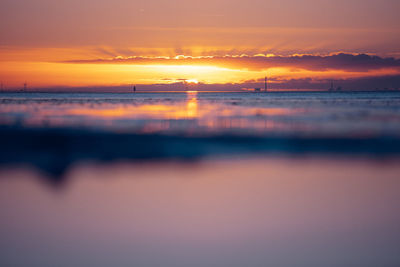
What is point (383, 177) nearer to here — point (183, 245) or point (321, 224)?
point (321, 224)

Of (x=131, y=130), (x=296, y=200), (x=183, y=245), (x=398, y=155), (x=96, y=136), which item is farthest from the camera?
(x=131, y=130)

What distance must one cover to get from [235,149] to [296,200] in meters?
5.61

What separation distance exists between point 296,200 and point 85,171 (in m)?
5.96

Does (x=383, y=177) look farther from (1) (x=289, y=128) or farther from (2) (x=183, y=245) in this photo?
(1) (x=289, y=128)

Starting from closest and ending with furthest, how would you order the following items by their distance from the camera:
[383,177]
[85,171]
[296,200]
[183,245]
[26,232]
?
1. [183,245]
2. [26,232]
3. [296,200]
4. [383,177]
5. [85,171]

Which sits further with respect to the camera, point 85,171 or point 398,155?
point 398,155

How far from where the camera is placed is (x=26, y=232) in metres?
7.23

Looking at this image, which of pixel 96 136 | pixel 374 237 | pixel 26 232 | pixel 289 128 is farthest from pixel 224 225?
pixel 289 128

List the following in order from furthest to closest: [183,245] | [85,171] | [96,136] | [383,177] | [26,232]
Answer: [96,136], [85,171], [383,177], [26,232], [183,245]

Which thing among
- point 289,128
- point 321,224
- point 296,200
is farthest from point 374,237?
point 289,128

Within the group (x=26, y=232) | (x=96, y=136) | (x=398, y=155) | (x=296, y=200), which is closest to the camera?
(x=26, y=232)

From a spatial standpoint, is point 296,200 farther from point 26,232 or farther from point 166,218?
point 26,232

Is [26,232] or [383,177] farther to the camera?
[383,177]

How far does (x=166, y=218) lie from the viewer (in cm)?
777
